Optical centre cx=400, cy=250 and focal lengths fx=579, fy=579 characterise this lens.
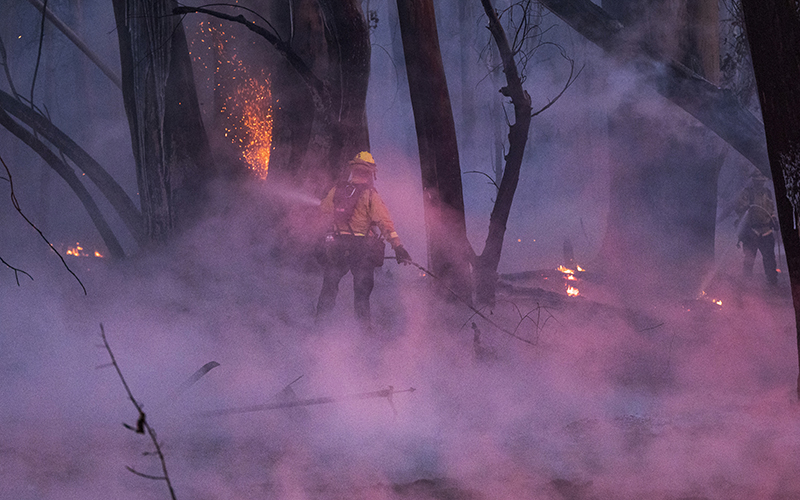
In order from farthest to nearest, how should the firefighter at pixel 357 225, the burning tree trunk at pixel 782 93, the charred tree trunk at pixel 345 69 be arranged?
1. the charred tree trunk at pixel 345 69
2. the firefighter at pixel 357 225
3. the burning tree trunk at pixel 782 93

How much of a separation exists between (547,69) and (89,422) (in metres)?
20.3

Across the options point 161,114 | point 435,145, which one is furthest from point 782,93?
point 161,114

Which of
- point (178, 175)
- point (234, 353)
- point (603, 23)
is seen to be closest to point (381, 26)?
point (603, 23)

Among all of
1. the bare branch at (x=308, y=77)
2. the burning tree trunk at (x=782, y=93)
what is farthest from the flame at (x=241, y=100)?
the burning tree trunk at (x=782, y=93)

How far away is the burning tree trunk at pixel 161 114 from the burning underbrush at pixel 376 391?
1.77 ft

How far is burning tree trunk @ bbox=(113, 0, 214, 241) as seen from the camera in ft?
22.8

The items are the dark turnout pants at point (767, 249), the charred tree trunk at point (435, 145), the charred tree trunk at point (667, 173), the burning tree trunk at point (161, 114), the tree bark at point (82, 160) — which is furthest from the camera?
the dark turnout pants at point (767, 249)

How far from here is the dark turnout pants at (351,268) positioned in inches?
232

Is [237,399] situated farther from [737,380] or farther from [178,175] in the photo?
[737,380]

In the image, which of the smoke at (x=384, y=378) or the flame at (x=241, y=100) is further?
the flame at (x=241, y=100)

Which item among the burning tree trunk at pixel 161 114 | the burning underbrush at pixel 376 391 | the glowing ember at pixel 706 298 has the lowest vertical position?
the burning underbrush at pixel 376 391

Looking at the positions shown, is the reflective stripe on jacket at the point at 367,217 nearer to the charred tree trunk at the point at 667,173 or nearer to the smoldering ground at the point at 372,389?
the smoldering ground at the point at 372,389

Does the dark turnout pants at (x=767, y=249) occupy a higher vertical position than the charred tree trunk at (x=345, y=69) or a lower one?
lower

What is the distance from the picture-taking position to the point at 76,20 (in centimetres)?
1758
